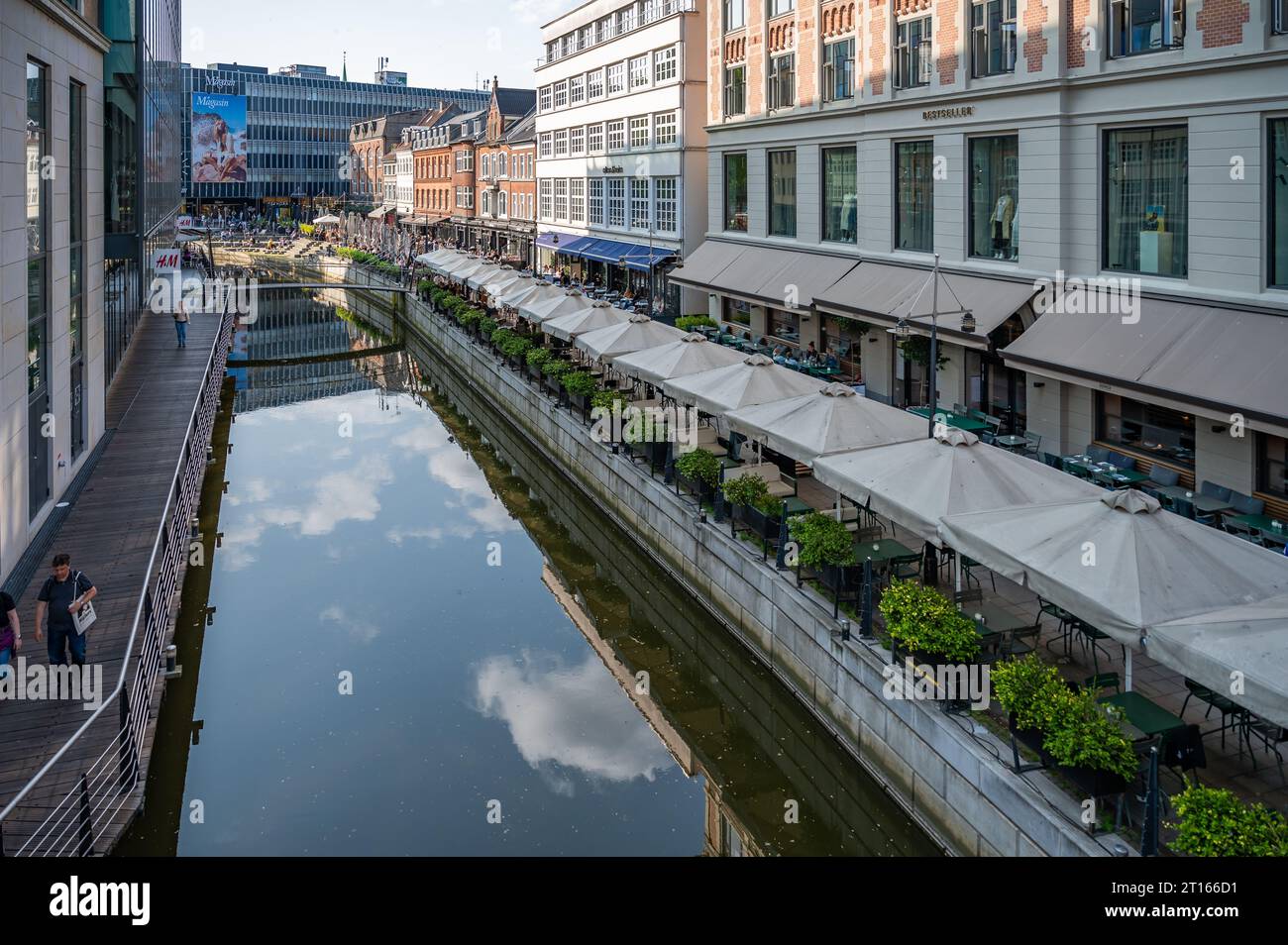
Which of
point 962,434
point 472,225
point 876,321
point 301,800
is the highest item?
point 472,225

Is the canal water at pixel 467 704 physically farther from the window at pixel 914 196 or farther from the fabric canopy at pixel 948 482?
the window at pixel 914 196

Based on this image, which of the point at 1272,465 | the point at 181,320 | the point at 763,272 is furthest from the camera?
the point at 181,320

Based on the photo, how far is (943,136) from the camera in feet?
83.5

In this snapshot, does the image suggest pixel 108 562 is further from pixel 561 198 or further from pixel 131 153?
pixel 561 198

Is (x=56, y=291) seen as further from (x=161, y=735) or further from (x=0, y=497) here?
(x=161, y=735)

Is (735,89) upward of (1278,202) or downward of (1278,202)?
upward

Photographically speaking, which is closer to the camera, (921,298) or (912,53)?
(921,298)

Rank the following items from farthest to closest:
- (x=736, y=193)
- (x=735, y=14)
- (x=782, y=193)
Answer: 1. (x=736, y=193)
2. (x=735, y=14)
3. (x=782, y=193)

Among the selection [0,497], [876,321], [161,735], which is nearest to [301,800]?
[161,735]

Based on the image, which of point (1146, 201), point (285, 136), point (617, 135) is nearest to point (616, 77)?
point (617, 135)

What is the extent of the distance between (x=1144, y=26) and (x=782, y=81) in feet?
51.8

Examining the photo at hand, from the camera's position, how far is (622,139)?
51.9 metres

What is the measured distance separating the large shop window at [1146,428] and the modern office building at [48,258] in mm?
18202
